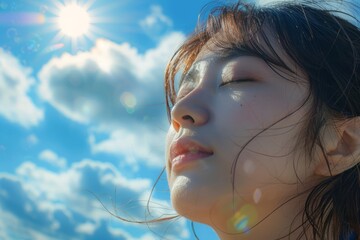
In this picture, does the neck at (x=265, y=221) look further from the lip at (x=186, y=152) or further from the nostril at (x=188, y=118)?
the nostril at (x=188, y=118)

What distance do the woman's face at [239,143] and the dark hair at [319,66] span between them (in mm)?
93

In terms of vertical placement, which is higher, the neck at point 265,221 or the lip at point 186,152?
the lip at point 186,152

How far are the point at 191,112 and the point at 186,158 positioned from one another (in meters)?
0.24

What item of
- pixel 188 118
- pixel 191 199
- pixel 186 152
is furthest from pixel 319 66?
pixel 191 199

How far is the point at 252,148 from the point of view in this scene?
7.10 ft

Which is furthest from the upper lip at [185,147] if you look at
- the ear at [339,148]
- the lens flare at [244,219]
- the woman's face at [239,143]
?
the ear at [339,148]

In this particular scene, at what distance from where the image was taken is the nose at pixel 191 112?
7.32 feet

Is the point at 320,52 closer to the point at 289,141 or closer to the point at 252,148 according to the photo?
the point at 289,141

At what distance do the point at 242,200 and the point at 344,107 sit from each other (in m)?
0.88

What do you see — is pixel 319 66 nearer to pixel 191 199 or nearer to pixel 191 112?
pixel 191 112

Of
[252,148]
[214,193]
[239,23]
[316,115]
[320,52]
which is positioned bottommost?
[214,193]

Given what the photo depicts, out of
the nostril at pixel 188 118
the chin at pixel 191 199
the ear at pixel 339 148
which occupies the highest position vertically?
the nostril at pixel 188 118

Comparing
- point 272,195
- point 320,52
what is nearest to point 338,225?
point 272,195

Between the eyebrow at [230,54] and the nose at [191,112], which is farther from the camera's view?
the eyebrow at [230,54]
